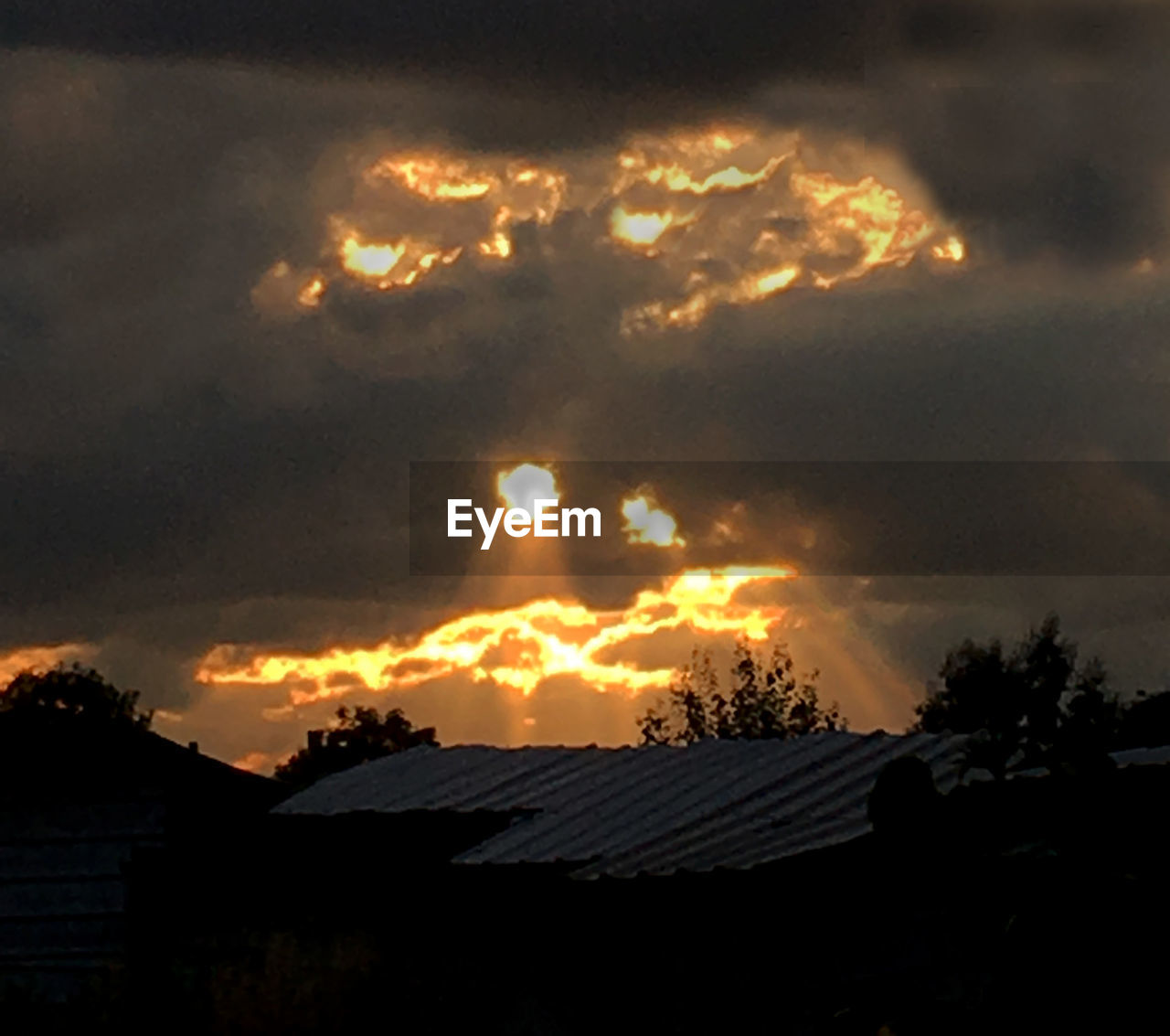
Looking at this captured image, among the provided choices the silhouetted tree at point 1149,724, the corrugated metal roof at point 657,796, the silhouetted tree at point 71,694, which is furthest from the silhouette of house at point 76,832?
the silhouetted tree at point 71,694

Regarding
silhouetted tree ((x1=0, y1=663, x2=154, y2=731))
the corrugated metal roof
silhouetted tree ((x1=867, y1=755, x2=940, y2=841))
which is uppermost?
silhouetted tree ((x1=0, y1=663, x2=154, y2=731))

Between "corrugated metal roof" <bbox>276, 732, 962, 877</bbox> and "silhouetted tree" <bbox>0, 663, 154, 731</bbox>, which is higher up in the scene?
"silhouetted tree" <bbox>0, 663, 154, 731</bbox>

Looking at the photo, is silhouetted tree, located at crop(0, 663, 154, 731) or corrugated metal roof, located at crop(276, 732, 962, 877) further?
silhouetted tree, located at crop(0, 663, 154, 731)

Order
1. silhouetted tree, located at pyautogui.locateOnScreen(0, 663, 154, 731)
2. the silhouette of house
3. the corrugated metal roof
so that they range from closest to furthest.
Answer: the corrugated metal roof < the silhouette of house < silhouetted tree, located at pyautogui.locateOnScreen(0, 663, 154, 731)

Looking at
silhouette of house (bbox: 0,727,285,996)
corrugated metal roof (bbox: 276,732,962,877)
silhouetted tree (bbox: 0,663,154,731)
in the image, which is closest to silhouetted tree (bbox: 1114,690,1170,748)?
corrugated metal roof (bbox: 276,732,962,877)

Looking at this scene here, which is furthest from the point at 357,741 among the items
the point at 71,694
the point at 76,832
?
the point at 76,832

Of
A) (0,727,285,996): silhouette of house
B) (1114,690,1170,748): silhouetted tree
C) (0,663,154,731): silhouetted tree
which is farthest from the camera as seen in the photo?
(0,663,154,731): silhouetted tree

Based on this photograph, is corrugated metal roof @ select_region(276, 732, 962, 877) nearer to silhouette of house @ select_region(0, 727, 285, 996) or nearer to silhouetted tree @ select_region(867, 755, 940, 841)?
silhouette of house @ select_region(0, 727, 285, 996)

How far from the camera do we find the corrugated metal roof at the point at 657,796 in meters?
18.1

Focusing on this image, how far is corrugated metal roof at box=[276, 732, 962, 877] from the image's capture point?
18062mm

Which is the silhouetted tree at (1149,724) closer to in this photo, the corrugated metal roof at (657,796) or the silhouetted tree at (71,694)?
the corrugated metal roof at (657,796)

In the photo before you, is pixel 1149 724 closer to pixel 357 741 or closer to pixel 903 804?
pixel 903 804

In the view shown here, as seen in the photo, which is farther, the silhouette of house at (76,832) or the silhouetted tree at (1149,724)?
the silhouette of house at (76,832)

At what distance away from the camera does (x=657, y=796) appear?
2186 cm
